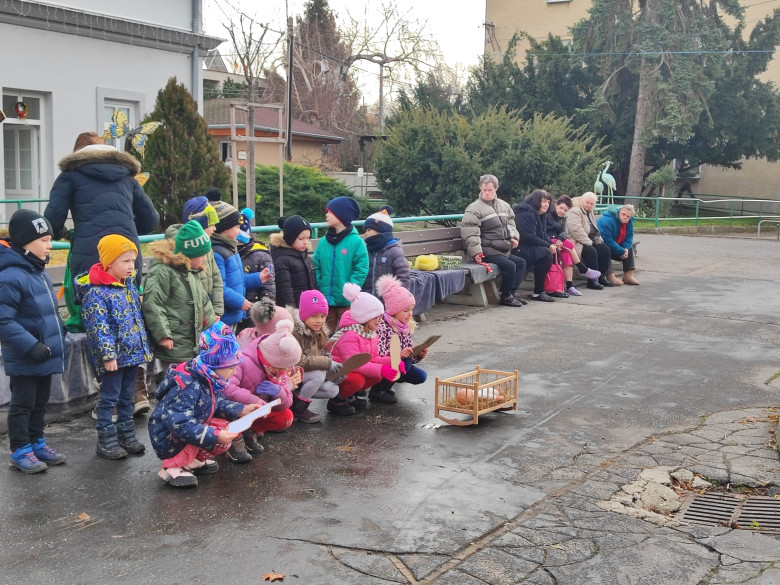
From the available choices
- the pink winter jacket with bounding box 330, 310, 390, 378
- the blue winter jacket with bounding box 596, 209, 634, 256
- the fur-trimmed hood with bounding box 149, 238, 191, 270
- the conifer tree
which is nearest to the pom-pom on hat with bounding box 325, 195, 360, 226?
the pink winter jacket with bounding box 330, 310, 390, 378

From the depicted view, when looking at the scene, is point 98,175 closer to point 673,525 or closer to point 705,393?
point 673,525

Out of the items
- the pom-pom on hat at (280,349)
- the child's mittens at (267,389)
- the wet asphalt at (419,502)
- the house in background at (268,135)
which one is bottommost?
the wet asphalt at (419,502)

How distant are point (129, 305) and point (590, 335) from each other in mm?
6188

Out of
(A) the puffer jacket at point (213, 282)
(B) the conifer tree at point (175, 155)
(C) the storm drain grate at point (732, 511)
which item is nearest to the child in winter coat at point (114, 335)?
(A) the puffer jacket at point (213, 282)

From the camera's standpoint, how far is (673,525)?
5094mm

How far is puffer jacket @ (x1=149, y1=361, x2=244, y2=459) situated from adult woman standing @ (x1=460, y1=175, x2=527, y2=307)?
24.7 ft

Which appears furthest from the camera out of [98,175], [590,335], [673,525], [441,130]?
[441,130]

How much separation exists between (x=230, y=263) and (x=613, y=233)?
9042 mm

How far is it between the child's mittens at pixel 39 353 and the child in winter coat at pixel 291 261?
3.21 m

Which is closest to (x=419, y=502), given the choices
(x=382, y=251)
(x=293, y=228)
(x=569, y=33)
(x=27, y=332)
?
(x=27, y=332)

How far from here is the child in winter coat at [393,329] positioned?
734cm

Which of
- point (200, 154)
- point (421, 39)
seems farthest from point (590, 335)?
point (421, 39)

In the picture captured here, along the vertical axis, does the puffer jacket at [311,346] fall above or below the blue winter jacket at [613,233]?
below

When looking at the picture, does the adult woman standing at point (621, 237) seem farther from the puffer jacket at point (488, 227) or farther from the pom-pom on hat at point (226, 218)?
the pom-pom on hat at point (226, 218)
